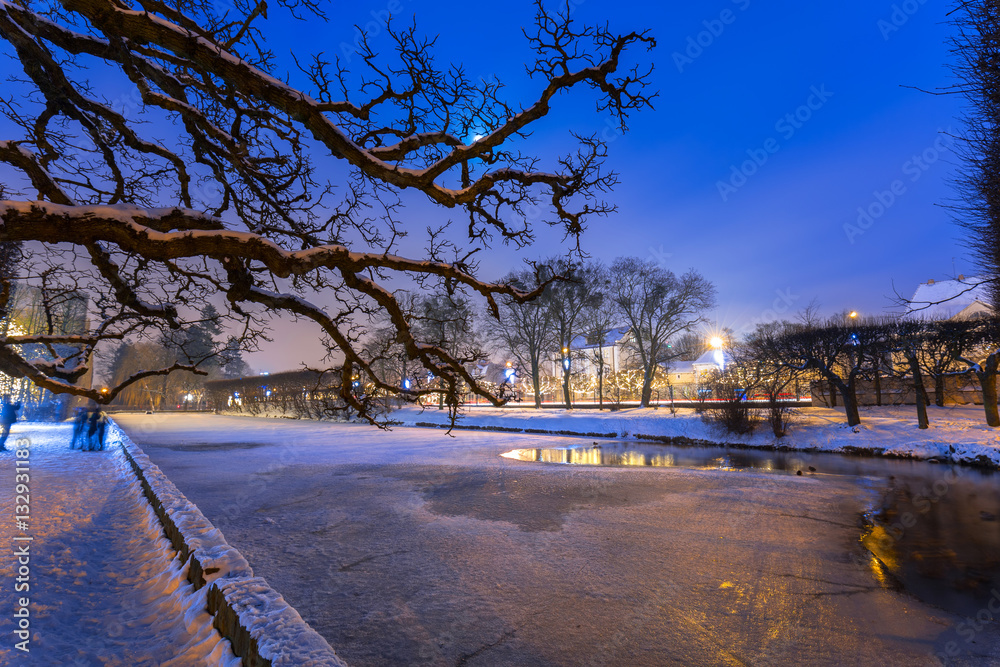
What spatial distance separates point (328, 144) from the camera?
164 inches

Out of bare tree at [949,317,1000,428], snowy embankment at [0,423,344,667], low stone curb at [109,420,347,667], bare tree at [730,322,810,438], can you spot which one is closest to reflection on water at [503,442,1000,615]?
bare tree at [730,322,810,438]

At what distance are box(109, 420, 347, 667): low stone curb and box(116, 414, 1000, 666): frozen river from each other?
0.75m

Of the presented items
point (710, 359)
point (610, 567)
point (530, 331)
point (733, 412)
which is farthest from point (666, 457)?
point (710, 359)

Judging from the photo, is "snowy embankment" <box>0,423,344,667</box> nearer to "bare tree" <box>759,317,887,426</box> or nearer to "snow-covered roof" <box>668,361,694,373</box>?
"bare tree" <box>759,317,887,426</box>

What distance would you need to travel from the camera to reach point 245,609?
3.17 metres

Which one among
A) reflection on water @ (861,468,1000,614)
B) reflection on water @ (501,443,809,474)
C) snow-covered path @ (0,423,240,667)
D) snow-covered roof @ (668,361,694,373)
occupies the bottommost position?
reflection on water @ (501,443,809,474)

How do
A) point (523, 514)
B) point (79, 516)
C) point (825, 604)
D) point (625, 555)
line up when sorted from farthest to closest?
point (523, 514)
point (79, 516)
point (625, 555)
point (825, 604)

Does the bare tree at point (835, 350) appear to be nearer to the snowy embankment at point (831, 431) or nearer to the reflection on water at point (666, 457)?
the snowy embankment at point (831, 431)

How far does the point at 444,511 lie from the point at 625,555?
357 centimetres

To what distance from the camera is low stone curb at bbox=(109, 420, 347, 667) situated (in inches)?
106

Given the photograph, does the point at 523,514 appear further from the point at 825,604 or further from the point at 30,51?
the point at 30,51

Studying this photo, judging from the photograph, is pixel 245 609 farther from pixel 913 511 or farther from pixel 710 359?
pixel 710 359

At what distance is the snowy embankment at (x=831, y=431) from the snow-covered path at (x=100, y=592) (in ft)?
28.0

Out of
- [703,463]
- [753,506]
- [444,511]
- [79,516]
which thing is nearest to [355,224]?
[444,511]
